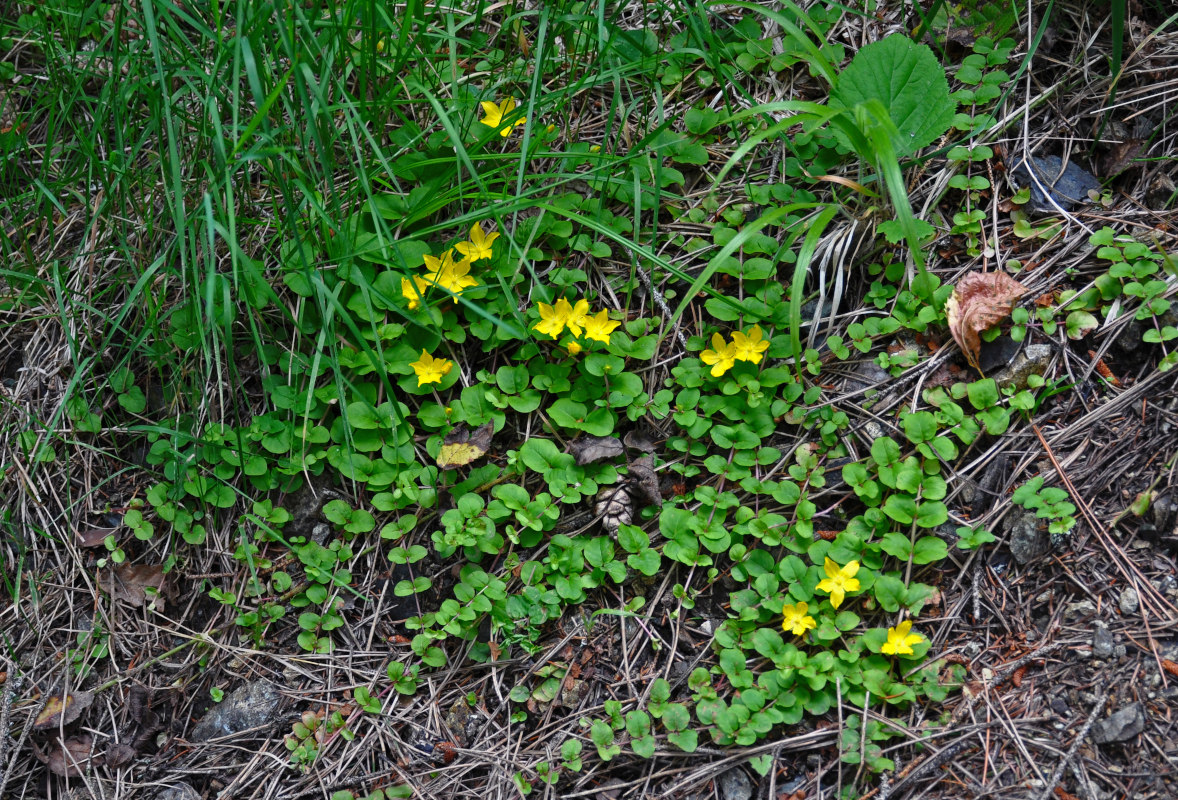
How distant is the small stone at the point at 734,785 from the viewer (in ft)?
6.66

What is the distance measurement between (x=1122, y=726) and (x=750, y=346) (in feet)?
4.09

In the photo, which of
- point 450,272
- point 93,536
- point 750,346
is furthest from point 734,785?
point 93,536

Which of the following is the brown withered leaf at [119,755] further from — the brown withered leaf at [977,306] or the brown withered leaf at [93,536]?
the brown withered leaf at [977,306]

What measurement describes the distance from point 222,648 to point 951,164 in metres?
2.57

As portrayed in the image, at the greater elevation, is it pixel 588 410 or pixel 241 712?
pixel 588 410

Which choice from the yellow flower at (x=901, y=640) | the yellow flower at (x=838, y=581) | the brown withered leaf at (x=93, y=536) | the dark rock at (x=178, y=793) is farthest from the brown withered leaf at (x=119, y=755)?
the yellow flower at (x=901, y=640)

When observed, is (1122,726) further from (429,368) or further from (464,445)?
(429,368)

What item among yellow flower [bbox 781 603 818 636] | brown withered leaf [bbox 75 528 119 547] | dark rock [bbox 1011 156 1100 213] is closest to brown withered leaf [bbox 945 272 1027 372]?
dark rock [bbox 1011 156 1100 213]

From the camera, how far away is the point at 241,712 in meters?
2.31

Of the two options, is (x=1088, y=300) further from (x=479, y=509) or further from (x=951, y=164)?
(x=479, y=509)

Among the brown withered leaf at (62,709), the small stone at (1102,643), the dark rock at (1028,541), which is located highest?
the dark rock at (1028,541)

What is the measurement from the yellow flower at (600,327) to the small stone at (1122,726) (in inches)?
59.3

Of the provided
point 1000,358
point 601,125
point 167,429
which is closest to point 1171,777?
point 1000,358

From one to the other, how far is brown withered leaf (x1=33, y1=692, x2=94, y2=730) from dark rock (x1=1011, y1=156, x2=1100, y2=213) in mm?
3070
